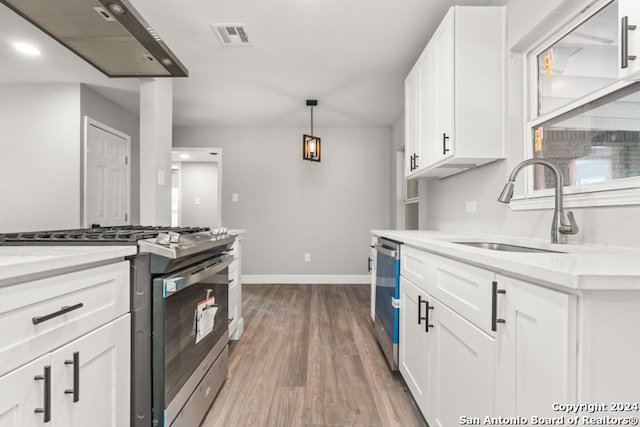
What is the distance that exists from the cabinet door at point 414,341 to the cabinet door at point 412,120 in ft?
3.93

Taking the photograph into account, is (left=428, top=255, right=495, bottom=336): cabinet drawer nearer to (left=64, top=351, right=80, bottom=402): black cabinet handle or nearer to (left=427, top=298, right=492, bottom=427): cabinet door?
(left=427, top=298, right=492, bottom=427): cabinet door

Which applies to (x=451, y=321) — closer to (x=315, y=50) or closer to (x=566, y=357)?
(x=566, y=357)

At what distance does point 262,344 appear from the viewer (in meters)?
2.64

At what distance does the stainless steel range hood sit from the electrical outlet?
6.63 ft

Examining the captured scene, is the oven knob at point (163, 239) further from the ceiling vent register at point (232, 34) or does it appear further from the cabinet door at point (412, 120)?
the cabinet door at point (412, 120)

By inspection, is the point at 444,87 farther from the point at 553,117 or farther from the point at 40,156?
the point at 40,156

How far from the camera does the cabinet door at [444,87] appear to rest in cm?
198

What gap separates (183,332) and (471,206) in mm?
2009

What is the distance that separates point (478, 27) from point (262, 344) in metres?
2.64

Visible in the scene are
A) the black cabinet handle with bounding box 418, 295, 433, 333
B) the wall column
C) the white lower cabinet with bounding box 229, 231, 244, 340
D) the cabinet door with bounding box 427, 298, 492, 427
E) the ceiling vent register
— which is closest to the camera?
the cabinet door with bounding box 427, 298, 492, 427

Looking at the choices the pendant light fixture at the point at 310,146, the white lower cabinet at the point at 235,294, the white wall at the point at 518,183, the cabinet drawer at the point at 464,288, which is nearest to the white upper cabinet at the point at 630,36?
the white wall at the point at 518,183

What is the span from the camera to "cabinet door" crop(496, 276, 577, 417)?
68cm

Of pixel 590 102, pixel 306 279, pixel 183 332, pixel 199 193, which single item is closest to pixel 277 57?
pixel 590 102

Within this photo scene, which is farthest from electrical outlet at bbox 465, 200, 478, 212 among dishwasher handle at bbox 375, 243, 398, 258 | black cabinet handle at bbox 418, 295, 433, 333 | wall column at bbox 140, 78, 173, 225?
wall column at bbox 140, 78, 173, 225
